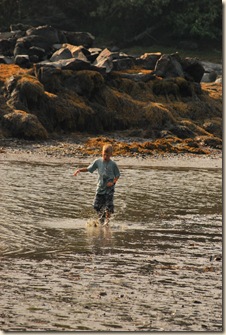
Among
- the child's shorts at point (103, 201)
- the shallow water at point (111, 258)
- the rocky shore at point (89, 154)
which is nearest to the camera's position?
the shallow water at point (111, 258)

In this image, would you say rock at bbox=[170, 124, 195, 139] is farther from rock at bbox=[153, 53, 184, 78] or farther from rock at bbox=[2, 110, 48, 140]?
rock at bbox=[153, 53, 184, 78]

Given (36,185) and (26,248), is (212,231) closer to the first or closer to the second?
(26,248)

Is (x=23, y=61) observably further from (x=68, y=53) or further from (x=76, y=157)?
(x=76, y=157)

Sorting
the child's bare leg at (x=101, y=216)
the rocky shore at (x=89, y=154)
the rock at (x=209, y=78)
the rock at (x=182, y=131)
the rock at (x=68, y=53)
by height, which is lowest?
the rocky shore at (x=89, y=154)

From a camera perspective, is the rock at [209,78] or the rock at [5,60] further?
the rock at [209,78]

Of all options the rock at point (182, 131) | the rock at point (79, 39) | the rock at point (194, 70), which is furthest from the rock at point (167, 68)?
the rock at point (79, 39)

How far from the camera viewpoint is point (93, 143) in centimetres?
3070

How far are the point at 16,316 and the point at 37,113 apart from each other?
2308cm

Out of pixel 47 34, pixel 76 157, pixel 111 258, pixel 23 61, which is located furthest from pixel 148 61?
pixel 111 258

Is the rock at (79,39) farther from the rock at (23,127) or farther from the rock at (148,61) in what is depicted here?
the rock at (23,127)

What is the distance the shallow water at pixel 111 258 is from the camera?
980cm

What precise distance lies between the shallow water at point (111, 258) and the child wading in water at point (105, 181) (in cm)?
26

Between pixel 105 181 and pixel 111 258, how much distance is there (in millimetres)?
3422

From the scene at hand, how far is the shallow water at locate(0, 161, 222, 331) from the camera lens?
980 centimetres
